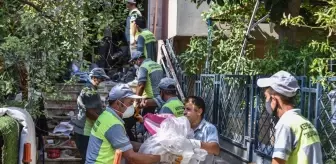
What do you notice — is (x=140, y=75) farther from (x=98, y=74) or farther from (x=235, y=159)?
(x=235, y=159)

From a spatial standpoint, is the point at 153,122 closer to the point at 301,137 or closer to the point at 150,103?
the point at 301,137

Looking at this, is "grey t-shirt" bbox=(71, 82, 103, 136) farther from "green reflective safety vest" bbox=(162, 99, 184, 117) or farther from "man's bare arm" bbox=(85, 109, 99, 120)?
"green reflective safety vest" bbox=(162, 99, 184, 117)

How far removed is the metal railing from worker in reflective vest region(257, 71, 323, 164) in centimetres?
→ 160

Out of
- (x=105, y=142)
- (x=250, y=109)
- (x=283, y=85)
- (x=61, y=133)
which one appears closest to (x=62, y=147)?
(x=61, y=133)

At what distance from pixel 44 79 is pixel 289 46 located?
393cm

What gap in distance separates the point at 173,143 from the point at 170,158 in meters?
0.14

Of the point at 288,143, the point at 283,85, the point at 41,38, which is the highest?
the point at 41,38

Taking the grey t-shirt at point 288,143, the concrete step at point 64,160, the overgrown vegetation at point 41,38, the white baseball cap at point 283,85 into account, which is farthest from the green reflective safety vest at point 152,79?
the grey t-shirt at point 288,143

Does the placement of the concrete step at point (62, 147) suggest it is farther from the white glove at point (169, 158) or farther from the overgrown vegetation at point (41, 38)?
the white glove at point (169, 158)

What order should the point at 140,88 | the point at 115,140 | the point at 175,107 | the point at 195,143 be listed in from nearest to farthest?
the point at 115,140 → the point at 195,143 → the point at 175,107 → the point at 140,88

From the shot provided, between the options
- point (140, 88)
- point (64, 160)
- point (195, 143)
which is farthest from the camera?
point (64, 160)

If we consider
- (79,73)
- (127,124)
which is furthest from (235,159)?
(79,73)

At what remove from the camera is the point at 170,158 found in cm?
542

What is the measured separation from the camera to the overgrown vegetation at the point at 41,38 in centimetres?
662
